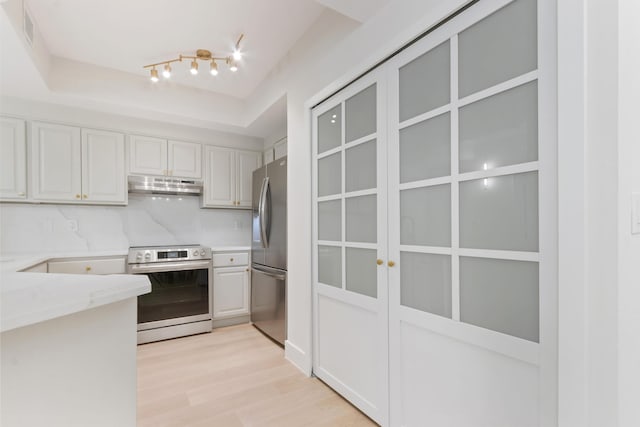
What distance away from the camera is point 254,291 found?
3.47 m

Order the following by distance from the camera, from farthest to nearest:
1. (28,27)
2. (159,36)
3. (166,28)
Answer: (159,36)
(166,28)
(28,27)

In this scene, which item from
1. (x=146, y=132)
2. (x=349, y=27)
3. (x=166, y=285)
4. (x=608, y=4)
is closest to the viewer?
(x=608, y=4)

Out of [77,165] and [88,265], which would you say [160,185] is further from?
[88,265]

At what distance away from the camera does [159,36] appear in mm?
2482

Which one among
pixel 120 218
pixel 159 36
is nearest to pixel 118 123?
pixel 120 218

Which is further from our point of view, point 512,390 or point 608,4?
point 512,390

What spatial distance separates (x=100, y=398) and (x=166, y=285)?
2.41 metres

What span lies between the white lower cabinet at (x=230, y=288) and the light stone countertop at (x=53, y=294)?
2.56m

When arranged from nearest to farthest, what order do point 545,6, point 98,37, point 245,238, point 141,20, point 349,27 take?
1. point 545,6
2. point 349,27
3. point 141,20
4. point 98,37
5. point 245,238

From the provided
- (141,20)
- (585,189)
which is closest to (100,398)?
(585,189)

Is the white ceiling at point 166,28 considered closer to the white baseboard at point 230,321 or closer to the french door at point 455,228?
the french door at point 455,228

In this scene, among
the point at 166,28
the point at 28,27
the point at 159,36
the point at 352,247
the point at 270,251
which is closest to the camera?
the point at 352,247

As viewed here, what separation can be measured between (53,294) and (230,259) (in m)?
2.87

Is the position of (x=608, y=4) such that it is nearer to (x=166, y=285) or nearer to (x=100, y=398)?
(x=100, y=398)
